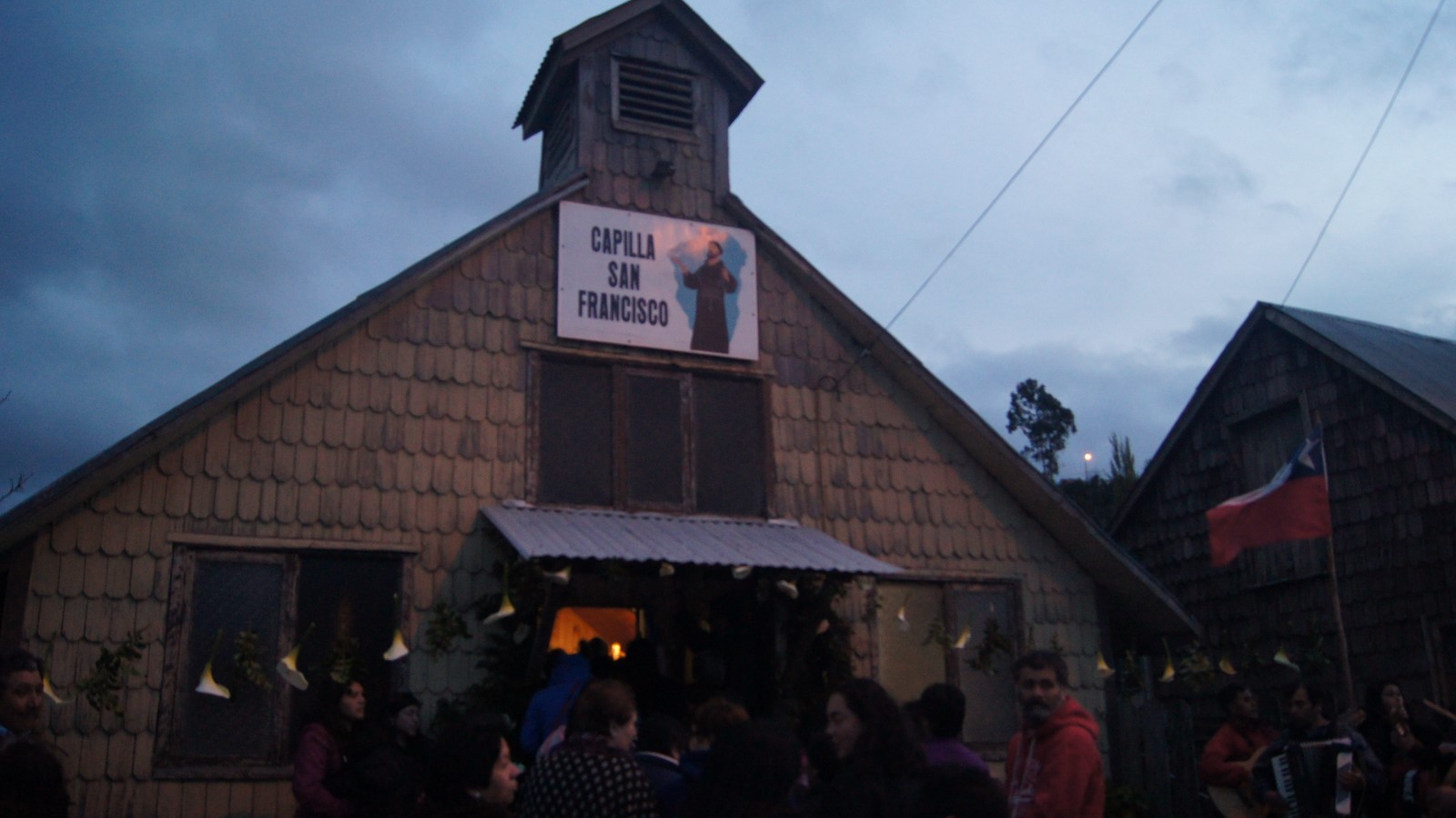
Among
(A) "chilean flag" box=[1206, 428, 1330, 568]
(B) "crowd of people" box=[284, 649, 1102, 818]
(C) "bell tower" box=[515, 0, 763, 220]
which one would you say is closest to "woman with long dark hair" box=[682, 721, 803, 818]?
(B) "crowd of people" box=[284, 649, 1102, 818]

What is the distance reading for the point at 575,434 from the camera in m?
10.3

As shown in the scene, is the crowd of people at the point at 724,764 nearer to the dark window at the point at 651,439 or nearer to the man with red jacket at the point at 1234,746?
the dark window at the point at 651,439

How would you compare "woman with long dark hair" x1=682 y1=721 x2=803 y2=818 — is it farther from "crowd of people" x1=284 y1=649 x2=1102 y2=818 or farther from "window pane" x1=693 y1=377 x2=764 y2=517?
"window pane" x1=693 y1=377 x2=764 y2=517

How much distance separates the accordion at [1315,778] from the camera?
7.91 metres

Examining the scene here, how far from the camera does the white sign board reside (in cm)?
1059

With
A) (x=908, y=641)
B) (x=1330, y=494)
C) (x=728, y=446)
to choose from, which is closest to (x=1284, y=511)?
(x=908, y=641)

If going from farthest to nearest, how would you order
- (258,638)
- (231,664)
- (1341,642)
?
(1341,642) → (258,638) → (231,664)

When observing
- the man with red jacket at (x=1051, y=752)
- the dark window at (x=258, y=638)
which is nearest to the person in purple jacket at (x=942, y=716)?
the man with red jacket at (x=1051, y=752)

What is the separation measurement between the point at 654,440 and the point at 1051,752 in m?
5.62

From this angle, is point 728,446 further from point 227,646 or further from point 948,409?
point 227,646

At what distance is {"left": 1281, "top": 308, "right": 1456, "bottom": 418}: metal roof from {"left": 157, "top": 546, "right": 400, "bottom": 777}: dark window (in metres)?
10.4

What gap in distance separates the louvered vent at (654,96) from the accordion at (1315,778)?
7070 millimetres

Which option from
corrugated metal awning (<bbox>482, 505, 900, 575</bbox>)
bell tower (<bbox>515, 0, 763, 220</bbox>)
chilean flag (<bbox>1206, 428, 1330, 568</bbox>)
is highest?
bell tower (<bbox>515, 0, 763, 220</bbox>)

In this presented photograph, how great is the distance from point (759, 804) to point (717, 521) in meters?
6.28
